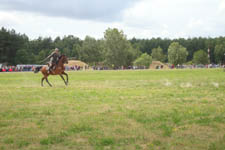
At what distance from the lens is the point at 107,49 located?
371 ft

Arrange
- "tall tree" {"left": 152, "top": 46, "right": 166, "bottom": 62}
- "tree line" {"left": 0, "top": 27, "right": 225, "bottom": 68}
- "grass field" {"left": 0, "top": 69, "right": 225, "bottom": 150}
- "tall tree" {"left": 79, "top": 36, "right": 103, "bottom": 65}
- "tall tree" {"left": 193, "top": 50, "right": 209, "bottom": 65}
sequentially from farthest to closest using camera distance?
"tall tree" {"left": 152, "top": 46, "right": 166, "bottom": 62} < "tall tree" {"left": 193, "top": 50, "right": 209, "bottom": 65} < "tall tree" {"left": 79, "top": 36, "right": 103, "bottom": 65} < "tree line" {"left": 0, "top": 27, "right": 225, "bottom": 68} < "grass field" {"left": 0, "top": 69, "right": 225, "bottom": 150}

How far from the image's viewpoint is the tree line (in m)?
99.2

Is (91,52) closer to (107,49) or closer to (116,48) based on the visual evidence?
(107,49)

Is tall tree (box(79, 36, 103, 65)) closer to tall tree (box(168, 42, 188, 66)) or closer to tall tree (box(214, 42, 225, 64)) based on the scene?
tall tree (box(168, 42, 188, 66))

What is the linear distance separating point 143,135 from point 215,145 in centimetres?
151

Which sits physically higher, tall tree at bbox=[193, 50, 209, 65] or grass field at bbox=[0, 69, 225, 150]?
tall tree at bbox=[193, 50, 209, 65]

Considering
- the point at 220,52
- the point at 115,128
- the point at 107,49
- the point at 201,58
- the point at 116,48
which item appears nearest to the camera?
the point at 115,128

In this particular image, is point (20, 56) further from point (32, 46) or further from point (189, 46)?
point (189, 46)

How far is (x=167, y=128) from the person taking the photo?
22.2 ft

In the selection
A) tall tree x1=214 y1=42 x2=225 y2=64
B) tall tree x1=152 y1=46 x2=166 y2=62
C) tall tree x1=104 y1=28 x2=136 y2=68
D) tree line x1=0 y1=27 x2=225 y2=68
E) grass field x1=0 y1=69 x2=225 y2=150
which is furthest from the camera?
tall tree x1=152 y1=46 x2=166 y2=62

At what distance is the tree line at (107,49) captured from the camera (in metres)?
99.2

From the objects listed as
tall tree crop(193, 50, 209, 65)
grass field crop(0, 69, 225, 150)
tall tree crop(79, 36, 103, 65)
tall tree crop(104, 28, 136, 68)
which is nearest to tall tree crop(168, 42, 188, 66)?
tall tree crop(193, 50, 209, 65)

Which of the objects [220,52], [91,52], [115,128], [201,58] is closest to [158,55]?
[201,58]

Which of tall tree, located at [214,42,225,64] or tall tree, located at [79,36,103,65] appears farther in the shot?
tall tree, located at [214,42,225,64]
